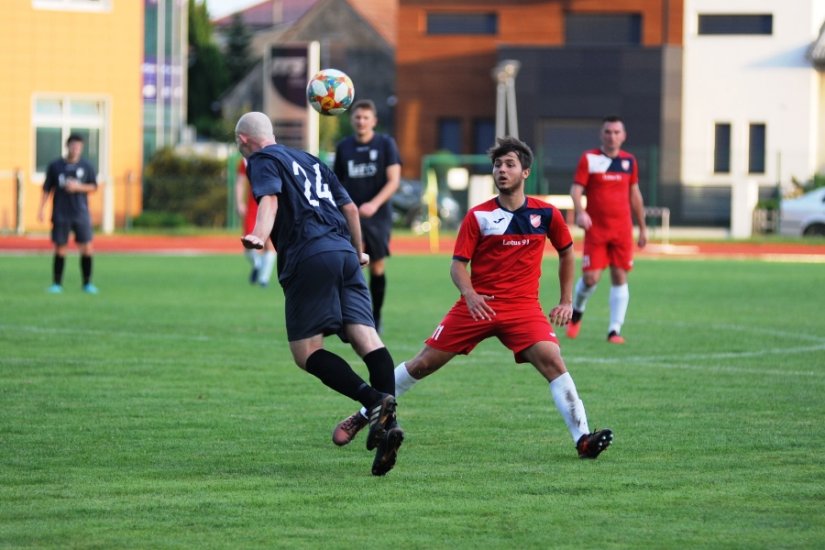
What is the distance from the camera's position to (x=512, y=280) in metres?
8.38

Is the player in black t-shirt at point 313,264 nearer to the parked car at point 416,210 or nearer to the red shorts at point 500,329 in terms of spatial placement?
the red shorts at point 500,329

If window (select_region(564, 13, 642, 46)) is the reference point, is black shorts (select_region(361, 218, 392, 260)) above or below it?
below

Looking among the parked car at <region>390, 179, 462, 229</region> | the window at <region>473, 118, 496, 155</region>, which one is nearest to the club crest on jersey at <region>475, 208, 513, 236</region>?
the parked car at <region>390, 179, 462, 229</region>

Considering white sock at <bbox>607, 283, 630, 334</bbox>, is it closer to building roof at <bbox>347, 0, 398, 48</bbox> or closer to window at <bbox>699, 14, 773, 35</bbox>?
window at <bbox>699, 14, 773, 35</bbox>

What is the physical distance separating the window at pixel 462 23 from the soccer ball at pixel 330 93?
4080 centimetres

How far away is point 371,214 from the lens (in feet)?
45.3

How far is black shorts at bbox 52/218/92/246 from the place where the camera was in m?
19.9

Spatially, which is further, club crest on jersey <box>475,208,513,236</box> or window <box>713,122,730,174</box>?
window <box>713,122,730,174</box>

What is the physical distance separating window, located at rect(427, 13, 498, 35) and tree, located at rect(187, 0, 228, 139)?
1148 inches

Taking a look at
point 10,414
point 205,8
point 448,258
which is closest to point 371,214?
point 10,414

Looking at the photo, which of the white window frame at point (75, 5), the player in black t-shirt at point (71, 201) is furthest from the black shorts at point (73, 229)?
the white window frame at point (75, 5)

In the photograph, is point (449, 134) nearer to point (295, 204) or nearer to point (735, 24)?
point (735, 24)

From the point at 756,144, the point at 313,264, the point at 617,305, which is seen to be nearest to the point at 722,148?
the point at 756,144

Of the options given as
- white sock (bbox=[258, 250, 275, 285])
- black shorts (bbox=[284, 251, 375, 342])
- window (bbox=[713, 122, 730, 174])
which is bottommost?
white sock (bbox=[258, 250, 275, 285])
